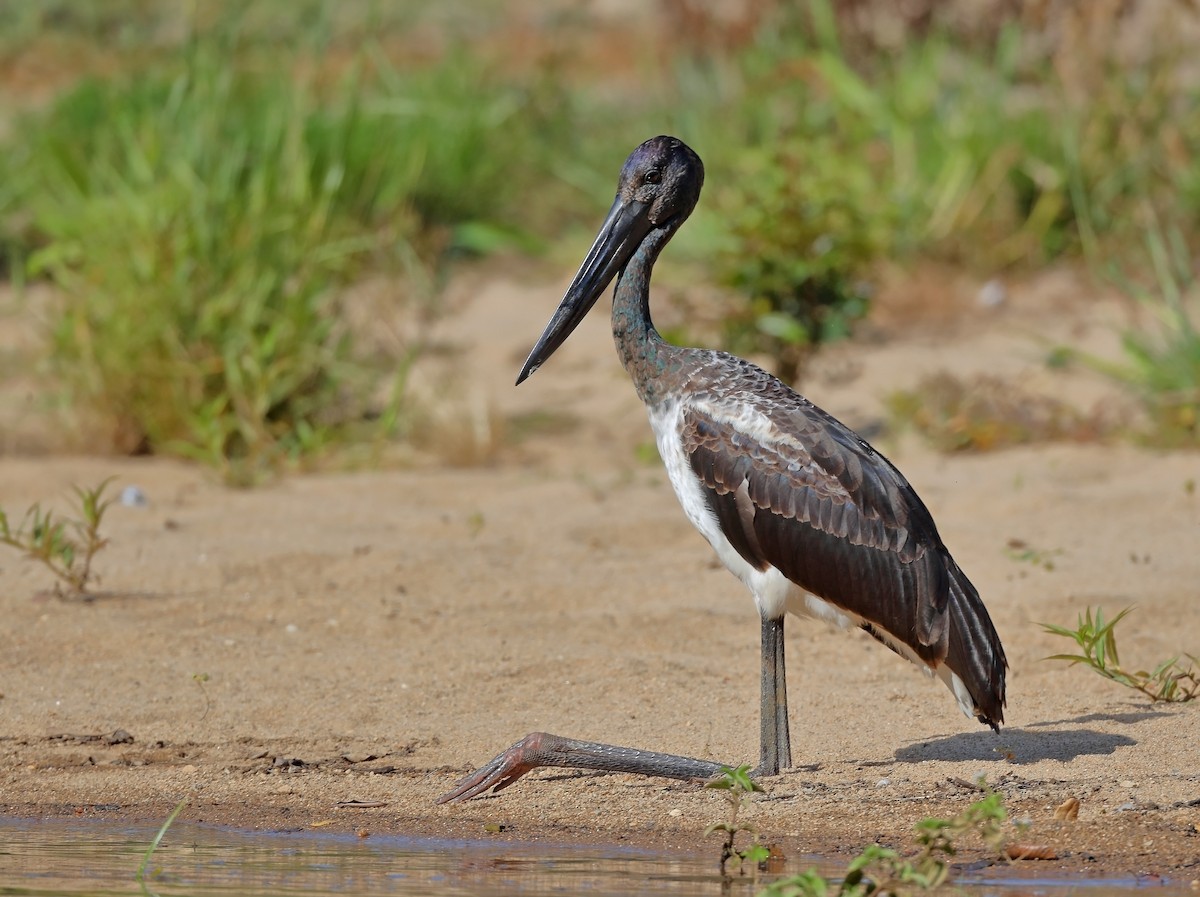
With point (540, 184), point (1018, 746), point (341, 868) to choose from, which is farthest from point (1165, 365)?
point (341, 868)

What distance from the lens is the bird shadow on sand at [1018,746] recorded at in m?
4.95

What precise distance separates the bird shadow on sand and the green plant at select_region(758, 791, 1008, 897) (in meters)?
0.92

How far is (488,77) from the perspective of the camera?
1226 cm

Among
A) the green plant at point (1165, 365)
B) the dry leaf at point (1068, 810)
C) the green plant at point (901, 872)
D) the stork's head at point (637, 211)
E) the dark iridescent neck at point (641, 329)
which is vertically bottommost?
the green plant at point (901, 872)

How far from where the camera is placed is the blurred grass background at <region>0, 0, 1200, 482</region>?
8172mm

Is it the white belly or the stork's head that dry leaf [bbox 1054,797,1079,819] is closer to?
the white belly

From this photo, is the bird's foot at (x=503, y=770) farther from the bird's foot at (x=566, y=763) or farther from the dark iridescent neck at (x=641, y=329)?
the dark iridescent neck at (x=641, y=329)

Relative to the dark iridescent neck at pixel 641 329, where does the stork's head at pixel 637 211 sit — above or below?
above

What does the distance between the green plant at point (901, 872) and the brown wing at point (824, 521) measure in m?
0.82

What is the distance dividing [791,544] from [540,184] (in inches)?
278

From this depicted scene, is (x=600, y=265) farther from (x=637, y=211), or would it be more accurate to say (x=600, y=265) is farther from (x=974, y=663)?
(x=974, y=663)

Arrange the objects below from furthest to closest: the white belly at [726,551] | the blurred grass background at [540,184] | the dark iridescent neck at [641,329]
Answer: the blurred grass background at [540,184], the dark iridescent neck at [641,329], the white belly at [726,551]

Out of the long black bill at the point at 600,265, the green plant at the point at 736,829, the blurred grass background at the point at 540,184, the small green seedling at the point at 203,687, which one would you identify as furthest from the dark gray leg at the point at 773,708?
the blurred grass background at the point at 540,184

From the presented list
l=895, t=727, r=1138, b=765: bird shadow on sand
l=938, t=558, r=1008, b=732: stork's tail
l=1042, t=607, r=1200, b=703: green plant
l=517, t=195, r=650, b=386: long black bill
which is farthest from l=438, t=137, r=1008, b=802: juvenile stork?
l=517, t=195, r=650, b=386: long black bill
